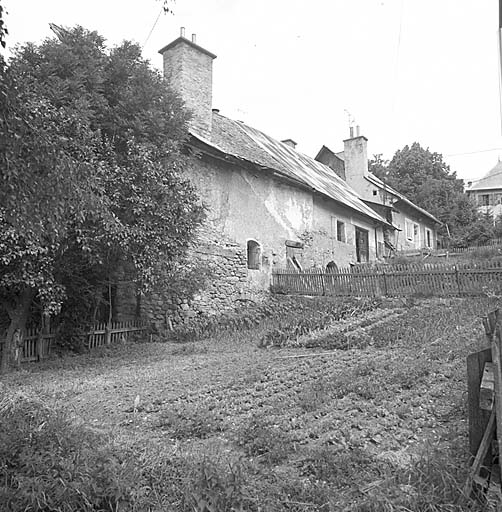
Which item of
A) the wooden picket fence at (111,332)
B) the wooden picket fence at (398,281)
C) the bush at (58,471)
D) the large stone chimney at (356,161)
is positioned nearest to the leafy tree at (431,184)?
the large stone chimney at (356,161)

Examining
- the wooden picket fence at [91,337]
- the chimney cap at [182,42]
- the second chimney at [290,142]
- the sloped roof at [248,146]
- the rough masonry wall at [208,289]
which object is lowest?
the wooden picket fence at [91,337]

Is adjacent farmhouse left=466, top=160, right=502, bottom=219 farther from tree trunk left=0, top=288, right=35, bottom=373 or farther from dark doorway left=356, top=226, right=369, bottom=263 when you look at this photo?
tree trunk left=0, top=288, right=35, bottom=373

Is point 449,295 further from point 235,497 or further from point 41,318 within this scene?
point 235,497

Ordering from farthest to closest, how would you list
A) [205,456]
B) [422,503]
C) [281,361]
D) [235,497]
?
[281,361] → [205,456] → [235,497] → [422,503]

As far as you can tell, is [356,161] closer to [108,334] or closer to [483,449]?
[108,334]

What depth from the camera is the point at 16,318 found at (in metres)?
8.97

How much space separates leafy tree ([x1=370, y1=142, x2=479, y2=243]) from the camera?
37375 mm

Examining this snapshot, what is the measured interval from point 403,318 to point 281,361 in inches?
150

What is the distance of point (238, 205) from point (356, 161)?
55.2ft

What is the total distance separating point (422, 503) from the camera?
106 inches

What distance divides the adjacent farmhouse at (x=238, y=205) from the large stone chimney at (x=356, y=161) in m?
9.71

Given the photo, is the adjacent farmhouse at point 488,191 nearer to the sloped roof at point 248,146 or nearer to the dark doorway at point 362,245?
the dark doorway at point 362,245

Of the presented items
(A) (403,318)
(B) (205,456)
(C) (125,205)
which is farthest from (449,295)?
(B) (205,456)

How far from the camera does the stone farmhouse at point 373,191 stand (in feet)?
93.7
